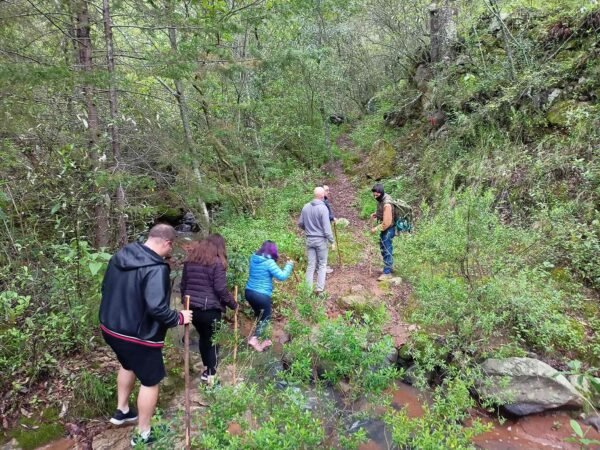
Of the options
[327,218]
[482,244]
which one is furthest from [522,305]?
[327,218]

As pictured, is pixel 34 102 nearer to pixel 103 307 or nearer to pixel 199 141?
pixel 103 307

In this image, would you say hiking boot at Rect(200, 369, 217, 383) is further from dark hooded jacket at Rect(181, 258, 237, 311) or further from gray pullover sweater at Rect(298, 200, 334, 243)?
gray pullover sweater at Rect(298, 200, 334, 243)

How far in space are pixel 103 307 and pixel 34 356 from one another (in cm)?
157

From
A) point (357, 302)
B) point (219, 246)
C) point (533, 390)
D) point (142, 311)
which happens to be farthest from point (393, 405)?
point (142, 311)

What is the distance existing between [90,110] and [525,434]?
7.23m

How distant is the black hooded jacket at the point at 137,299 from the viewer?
341cm

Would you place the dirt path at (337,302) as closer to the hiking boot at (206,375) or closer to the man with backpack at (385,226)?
the hiking boot at (206,375)

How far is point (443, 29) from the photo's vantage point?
13352 millimetres

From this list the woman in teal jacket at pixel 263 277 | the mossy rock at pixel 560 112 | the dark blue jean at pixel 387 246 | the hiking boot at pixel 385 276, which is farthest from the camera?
the mossy rock at pixel 560 112

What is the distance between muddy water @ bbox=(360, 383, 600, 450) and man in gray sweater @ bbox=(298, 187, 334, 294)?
279cm

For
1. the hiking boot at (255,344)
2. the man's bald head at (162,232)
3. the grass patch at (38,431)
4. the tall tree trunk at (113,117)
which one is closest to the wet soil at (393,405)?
the grass patch at (38,431)

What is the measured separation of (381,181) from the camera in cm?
1334

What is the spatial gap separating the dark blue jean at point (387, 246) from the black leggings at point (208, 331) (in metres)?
4.01

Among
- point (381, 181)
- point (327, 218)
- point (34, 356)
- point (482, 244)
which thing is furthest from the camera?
point (381, 181)
